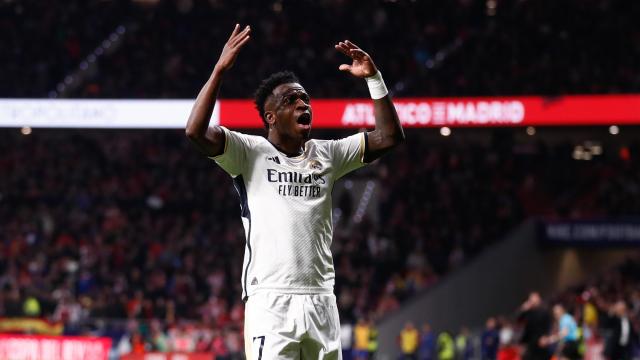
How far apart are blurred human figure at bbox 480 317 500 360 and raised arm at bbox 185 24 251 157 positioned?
16.3 meters

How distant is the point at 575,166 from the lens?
27.6 meters

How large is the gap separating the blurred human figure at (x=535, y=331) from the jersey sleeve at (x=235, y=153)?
35.9ft

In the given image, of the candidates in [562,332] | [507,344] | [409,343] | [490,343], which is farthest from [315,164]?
[409,343]

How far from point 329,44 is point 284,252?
22466 mm

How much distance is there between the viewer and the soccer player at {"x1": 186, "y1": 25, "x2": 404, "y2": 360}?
15.6 ft

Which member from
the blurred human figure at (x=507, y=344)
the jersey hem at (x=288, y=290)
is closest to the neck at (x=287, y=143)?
the jersey hem at (x=288, y=290)

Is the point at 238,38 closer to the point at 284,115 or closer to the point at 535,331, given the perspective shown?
the point at 284,115

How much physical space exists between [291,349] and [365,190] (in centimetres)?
2367

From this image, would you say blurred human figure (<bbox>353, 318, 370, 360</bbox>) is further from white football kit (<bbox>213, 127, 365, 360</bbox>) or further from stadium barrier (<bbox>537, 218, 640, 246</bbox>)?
white football kit (<bbox>213, 127, 365, 360</bbox>)

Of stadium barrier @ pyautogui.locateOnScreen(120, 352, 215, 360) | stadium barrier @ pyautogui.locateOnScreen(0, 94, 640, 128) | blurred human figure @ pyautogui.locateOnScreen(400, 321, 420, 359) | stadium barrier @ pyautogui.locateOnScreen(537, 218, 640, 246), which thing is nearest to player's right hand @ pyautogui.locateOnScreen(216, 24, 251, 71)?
stadium barrier @ pyautogui.locateOnScreen(120, 352, 215, 360)

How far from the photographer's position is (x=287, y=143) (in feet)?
16.5

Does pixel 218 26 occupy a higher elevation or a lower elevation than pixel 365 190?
higher

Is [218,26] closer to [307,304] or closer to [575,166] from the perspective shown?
[575,166]

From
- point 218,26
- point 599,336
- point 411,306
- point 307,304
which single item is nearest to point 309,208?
point 307,304
